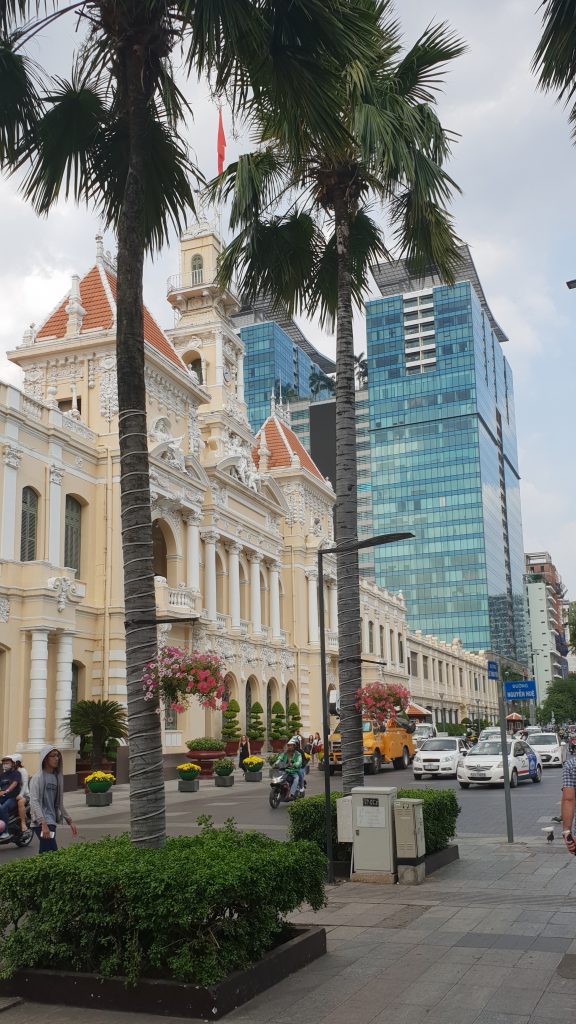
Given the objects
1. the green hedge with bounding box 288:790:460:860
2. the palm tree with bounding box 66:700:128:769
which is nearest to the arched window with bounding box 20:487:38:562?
the palm tree with bounding box 66:700:128:769

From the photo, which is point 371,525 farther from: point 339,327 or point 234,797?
point 339,327

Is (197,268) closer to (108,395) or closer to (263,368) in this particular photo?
(108,395)

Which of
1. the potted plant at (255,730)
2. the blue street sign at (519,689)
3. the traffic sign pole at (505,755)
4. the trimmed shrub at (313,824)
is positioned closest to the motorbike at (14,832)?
the trimmed shrub at (313,824)

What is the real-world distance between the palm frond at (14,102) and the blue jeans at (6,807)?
1069 centimetres

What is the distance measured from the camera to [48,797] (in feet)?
35.9

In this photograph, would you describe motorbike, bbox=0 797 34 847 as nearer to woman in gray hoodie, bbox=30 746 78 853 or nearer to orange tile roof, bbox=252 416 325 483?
woman in gray hoodie, bbox=30 746 78 853

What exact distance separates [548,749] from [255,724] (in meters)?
12.8

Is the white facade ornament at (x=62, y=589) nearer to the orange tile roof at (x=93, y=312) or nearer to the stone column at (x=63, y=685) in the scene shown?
the stone column at (x=63, y=685)

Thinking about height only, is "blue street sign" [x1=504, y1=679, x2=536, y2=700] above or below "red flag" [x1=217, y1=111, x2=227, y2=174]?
below

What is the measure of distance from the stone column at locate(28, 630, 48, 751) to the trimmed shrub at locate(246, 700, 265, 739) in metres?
15.1

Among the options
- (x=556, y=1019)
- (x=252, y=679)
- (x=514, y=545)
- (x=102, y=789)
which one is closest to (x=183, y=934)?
(x=556, y=1019)

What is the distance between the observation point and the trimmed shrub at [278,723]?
42.8m

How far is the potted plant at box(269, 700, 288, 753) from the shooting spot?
42781mm

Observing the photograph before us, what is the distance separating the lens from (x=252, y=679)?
45.2 metres
